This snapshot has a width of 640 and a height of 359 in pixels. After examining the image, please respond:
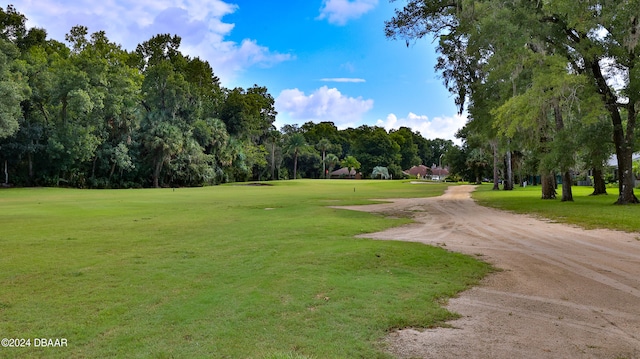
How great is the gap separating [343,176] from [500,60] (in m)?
85.3

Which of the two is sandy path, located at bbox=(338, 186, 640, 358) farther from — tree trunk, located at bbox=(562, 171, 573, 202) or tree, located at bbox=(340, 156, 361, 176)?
tree, located at bbox=(340, 156, 361, 176)

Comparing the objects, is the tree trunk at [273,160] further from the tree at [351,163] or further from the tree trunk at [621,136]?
the tree trunk at [621,136]

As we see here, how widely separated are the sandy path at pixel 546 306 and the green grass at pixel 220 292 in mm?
396

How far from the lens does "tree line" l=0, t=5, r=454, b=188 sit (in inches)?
1578

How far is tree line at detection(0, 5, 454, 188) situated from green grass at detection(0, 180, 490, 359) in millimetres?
32564

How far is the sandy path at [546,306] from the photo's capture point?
152 inches

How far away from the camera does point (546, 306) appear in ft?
16.8

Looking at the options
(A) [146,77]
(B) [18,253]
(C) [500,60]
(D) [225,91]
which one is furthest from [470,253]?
(D) [225,91]

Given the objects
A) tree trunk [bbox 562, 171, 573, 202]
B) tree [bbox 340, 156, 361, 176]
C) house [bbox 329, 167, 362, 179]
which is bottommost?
tree trunk [bbox 562, 171, 573, 202]

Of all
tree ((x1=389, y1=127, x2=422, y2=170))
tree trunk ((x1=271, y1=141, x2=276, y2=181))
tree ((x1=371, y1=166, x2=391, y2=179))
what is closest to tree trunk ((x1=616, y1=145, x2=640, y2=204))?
tree trunk ((x1=271, y1=141, x2=276, y2=181))

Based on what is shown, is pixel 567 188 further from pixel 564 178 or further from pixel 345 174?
pixel 345 174

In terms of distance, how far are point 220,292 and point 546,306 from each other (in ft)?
14.4

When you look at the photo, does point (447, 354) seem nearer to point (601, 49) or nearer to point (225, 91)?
point (601, 49)

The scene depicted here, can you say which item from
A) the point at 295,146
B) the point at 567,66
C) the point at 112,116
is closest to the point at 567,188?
the point at 567,66
